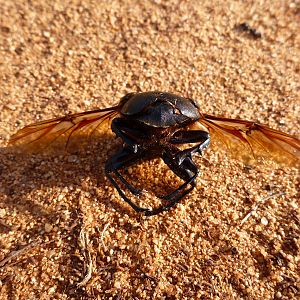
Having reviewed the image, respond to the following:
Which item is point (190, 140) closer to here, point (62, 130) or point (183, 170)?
point (183, 170)

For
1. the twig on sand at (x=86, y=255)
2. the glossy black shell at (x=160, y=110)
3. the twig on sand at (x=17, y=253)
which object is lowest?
the twig on sand at (x=17, y=253)

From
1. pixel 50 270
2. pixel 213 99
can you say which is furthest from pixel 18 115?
pixel 213 99

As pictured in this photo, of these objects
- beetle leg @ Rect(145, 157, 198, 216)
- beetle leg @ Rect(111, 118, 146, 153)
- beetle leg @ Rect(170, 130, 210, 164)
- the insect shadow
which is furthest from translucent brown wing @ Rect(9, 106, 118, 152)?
beetle leg @ Rect(145, 157, 198, 216)

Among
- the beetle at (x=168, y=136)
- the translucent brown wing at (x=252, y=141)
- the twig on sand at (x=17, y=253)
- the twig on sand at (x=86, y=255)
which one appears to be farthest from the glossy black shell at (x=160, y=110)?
the twig on sand at (x=17, y=253)

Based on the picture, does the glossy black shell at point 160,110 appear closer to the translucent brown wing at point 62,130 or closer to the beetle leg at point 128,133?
the beetle leg at point 128,133

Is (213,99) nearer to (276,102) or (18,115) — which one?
(276,102)

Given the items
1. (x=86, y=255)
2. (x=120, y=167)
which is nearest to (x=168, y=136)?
(x=120, y=167)
